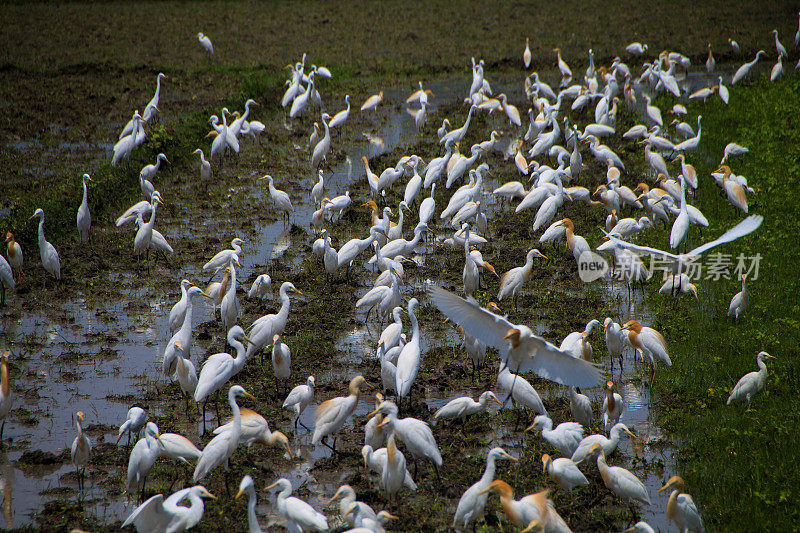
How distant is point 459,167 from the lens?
13102 millimetres

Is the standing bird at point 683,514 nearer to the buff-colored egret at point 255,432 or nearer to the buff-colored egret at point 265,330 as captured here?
the buff-colored egret at point 255,432

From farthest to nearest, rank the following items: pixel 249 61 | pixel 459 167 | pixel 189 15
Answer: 1. pixel 189 15
2. pixel 249 61
3. pixel 459 167

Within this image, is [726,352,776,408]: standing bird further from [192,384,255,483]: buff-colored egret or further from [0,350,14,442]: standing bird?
[0,350,14,442]: standing bird

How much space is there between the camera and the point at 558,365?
6.42 meters

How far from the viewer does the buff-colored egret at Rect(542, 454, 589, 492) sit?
5.67 metres

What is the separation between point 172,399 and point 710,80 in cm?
1937

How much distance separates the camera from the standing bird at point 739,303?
27.9 ft

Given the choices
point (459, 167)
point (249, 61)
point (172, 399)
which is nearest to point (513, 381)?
point (172, 399)

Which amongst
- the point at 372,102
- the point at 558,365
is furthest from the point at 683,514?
the point at 372,102

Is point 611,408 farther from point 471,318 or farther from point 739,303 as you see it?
point 739,303

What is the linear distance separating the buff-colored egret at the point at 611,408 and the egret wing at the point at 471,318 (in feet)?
3.42

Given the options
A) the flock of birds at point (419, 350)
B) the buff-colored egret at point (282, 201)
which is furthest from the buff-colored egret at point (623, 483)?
the buff-colored egret at point (282, 201)

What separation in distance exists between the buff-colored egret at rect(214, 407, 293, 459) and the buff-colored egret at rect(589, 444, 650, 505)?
8.95 feet

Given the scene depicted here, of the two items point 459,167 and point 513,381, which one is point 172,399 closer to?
point 513,381
